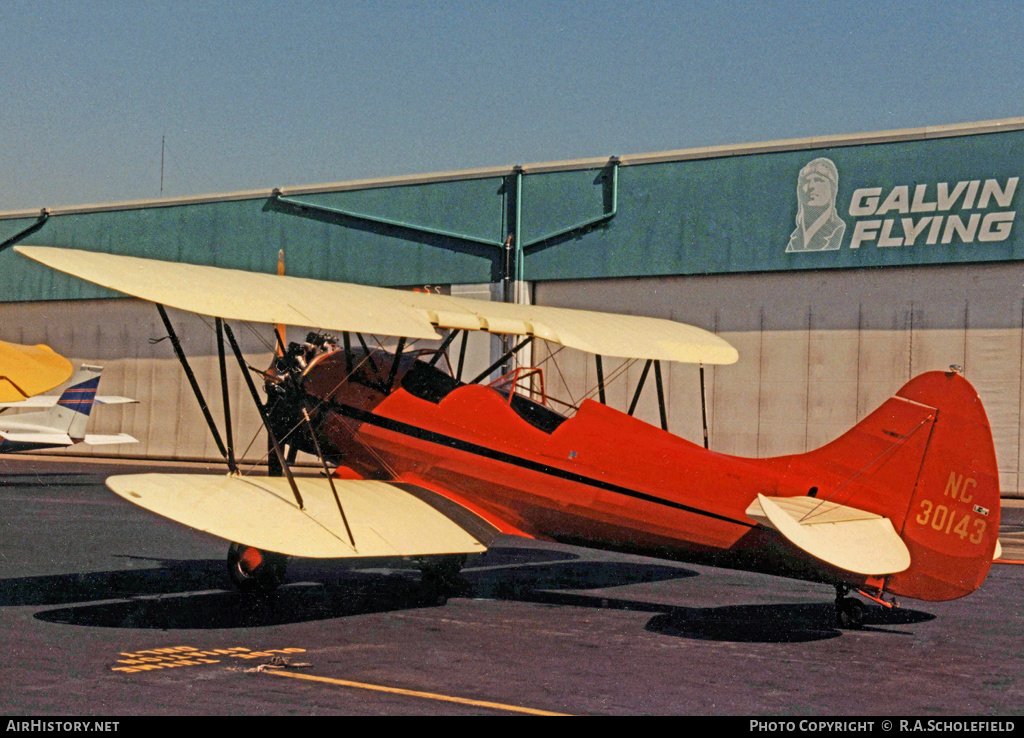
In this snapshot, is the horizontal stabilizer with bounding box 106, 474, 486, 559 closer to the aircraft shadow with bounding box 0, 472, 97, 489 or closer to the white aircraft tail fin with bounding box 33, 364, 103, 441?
the aircraft shadow with bounding box 0, 472, 97, 489

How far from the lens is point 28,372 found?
42.2ft

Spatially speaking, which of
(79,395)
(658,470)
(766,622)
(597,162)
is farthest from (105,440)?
(766,622)

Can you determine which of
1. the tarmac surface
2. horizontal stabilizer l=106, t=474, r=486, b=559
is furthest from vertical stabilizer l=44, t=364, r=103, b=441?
horizontal stabilizer l=106, t=474, r=486, b=559

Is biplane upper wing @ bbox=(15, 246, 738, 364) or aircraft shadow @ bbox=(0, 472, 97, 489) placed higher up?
biplane upper wing @ bbox=(15, 246, 738, 364)

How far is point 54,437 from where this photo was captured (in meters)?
27.4

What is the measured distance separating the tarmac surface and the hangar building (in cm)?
1069

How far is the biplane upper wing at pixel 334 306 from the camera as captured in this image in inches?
344

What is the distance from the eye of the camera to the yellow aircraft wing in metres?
12.6

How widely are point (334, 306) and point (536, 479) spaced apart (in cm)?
236

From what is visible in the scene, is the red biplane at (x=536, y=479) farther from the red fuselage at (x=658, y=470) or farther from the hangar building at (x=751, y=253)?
the hangar building at (x=751, y=253)

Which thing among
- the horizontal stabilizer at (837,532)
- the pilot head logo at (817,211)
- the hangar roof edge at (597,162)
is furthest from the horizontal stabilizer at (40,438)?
the horizontal stabilizer at (837,532)

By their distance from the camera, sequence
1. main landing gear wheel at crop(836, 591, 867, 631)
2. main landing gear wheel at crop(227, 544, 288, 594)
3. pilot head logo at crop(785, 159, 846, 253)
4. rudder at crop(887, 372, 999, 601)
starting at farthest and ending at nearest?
pilot head logo at crop(785, 159, 846, 253) → main landing gear wheel at crop(227, 544, 288, 594) → main landing gear wheel at crop(836, 591, 867, 631) → rudder at crop(887, 372, 999, 601)
